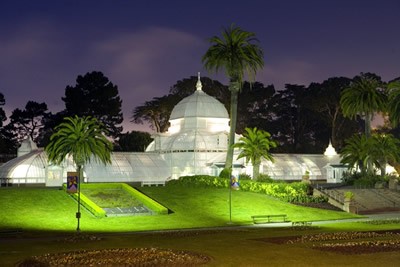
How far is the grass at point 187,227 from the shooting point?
25.3 meters

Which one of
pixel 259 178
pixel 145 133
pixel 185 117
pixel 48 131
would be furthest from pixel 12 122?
pixel 259 178

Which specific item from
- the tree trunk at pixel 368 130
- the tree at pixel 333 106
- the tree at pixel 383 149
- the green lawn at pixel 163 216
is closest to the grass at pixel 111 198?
the green lawn at pixel 163 216

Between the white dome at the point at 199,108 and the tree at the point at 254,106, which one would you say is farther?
the tree at the point at 254,106

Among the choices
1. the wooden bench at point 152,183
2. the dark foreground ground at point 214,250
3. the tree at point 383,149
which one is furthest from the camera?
the wooden bench at point 152,183

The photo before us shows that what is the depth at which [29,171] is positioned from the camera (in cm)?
7244

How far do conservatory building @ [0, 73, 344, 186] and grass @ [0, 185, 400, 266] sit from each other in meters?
17.0

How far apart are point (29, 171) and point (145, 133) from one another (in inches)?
1791

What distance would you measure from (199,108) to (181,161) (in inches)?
430

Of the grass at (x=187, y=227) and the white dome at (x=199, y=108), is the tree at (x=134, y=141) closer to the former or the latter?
the white dome at (x=199, y=108)

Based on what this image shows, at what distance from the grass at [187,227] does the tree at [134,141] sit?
50285mm

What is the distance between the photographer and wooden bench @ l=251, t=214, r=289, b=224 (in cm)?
4809

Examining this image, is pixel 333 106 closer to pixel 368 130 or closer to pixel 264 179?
pixel 368 130

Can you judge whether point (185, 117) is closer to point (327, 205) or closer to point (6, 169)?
point (6, 169)

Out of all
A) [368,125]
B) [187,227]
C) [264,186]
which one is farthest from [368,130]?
[187,227]
